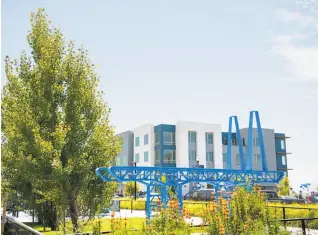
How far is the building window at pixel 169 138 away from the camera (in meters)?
54.4

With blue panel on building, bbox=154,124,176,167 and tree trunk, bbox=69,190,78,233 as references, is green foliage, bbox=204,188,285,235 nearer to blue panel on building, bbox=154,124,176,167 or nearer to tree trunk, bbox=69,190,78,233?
tree trunk, bbox=69,190,78,233

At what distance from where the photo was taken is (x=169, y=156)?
54.6 meters

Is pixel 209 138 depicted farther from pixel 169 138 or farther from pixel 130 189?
pixel 130 189

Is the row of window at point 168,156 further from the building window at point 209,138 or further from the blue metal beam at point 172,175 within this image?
the blue metal beam at point 172,175

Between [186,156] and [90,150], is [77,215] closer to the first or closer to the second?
[90,150]

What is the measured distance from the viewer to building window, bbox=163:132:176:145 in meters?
54.4

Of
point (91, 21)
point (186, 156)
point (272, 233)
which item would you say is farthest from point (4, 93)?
point (186, 156)

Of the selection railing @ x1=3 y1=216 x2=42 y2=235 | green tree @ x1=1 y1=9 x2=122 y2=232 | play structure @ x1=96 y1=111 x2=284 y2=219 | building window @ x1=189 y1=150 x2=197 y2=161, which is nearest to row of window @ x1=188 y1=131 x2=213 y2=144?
building window @ x1=189 y1=150 x2=197 y2=161

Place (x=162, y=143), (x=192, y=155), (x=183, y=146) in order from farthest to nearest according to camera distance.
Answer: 1. (x=192, y=155)
2. (x=183, y=146)
3. (x=162, y=143)

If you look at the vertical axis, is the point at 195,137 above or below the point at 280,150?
above

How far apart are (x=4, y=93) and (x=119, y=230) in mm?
12974

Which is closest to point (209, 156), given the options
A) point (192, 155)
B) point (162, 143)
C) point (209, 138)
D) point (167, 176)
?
point (209, 138)

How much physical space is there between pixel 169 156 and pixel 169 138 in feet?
8.68

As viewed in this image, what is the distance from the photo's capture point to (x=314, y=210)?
19547 millimetres
